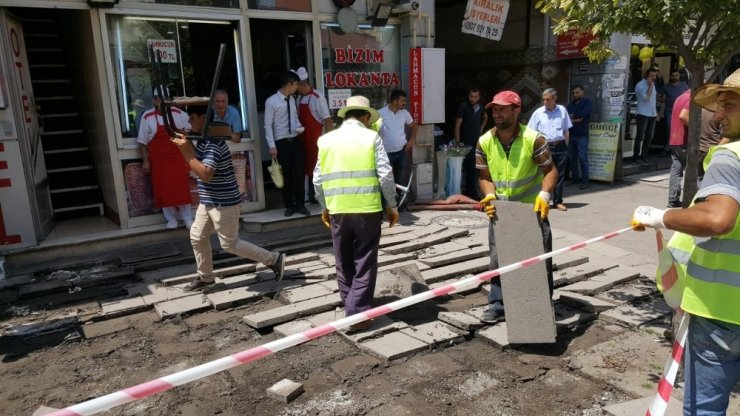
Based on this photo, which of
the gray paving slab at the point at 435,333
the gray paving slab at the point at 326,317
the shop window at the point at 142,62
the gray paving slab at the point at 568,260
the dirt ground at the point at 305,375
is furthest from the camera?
the shop window at the point at 142,62

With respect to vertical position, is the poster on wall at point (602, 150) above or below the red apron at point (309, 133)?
below

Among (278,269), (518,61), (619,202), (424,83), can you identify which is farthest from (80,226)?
(518,61)

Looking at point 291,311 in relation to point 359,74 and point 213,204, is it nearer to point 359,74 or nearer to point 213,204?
point 213,204

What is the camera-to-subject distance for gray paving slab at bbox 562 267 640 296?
5.26m

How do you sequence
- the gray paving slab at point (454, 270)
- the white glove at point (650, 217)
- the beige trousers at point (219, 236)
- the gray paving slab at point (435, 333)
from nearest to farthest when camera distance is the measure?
the white glove at point (650, 217) < the gray paving slab at point (435, 333) < the beige trousers at point (219, 236) < the gray paving slab at point (454, 270)

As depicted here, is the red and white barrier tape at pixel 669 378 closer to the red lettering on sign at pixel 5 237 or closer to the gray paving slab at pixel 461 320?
the gray paving slab at pixel 461 320

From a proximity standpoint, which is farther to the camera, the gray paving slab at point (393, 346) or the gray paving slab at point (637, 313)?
the gray paving slab at point (637, 313)

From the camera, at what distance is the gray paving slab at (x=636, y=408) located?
3.16m

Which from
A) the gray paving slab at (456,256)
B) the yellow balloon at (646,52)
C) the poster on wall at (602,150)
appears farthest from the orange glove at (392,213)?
the yellow balloon at (646,52)

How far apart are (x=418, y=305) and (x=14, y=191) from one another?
4.74 meters

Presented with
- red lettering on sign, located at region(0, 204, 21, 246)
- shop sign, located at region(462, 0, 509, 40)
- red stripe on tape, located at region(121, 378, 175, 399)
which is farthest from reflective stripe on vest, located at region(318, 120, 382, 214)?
shop sign, located at region(462, 0, 509, 40)

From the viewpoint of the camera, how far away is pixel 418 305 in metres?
5.09

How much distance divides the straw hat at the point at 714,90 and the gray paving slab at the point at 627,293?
8.93ft

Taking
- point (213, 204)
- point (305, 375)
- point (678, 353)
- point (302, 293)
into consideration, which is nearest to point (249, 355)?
point (305, 375)
